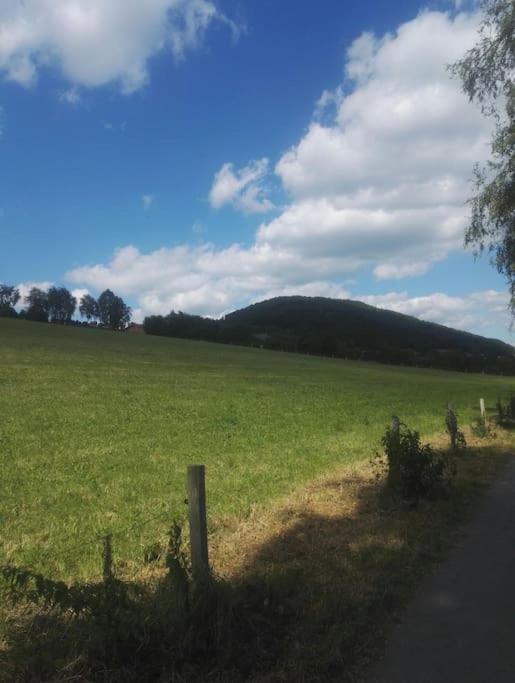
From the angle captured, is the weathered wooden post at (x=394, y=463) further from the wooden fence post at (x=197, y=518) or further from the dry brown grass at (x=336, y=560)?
the wooden fence post at (x=197, y=518)

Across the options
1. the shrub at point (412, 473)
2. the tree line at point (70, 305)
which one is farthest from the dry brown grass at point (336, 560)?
the tree line at point (70, 305)

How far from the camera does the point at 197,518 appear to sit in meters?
4.54

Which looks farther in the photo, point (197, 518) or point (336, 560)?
point (336, 560)

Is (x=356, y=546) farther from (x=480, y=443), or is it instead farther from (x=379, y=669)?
(x=480, y=443)

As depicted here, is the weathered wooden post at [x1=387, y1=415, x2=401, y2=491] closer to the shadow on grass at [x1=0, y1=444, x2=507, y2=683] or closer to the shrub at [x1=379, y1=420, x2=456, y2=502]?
the shrub at [x1=379, y1=420, x2=456, y2=502]

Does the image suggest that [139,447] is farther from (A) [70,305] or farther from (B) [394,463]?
(A) [70,305]

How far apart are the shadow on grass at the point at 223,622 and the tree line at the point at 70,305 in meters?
141

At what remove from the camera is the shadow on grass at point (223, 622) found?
3641 millimetres

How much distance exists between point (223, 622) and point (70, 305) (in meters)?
157

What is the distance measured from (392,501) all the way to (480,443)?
8.18 metres

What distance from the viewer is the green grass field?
712 cm

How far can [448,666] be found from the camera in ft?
12.5

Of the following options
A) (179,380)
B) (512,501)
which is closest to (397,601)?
(512,501)

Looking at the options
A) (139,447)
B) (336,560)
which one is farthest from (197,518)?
(139,447)
